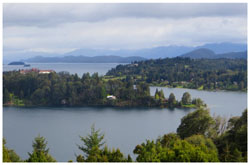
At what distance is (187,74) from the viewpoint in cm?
4009

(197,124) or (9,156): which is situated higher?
(197,124)

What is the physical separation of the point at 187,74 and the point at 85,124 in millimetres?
Result: 23124

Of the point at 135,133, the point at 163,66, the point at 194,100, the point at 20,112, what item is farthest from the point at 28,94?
the point at 163,66

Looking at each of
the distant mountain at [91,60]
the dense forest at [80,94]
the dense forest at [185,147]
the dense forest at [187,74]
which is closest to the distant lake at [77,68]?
the distant mountain at [91,60]

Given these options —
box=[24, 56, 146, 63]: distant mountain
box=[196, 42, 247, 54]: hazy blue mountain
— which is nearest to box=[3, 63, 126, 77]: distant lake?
box=[24, 56, 146, 63]: distant mountain

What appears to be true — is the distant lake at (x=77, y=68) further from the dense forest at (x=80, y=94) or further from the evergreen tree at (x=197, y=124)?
the evergreen tree at (x=197, y=124)

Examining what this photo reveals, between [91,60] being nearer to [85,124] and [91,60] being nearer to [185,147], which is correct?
[85,124]

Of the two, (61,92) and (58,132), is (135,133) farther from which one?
(61,92)

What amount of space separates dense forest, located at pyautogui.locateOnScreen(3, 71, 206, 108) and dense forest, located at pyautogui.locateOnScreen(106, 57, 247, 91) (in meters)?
9.05

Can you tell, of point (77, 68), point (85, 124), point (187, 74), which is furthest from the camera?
point (77, 68)

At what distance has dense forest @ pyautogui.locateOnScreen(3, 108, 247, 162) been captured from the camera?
18.5 feet

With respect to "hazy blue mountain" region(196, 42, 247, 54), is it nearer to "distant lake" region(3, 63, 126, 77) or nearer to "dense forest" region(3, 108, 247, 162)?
"distant lake" region(3, 63, 126, 77)

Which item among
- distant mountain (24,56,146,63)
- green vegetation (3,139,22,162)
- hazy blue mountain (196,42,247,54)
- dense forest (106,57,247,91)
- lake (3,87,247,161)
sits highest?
hazy blue mountain (196,42,247,54)

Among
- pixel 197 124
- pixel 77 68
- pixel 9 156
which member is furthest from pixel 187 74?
pixel 9 156
